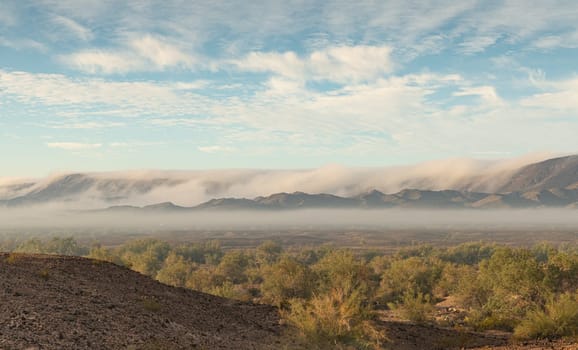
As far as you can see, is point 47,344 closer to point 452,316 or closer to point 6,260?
point 6,260

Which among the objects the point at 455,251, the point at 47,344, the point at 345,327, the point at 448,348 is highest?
the point at 47,344

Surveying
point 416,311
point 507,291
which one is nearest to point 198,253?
point 507,291

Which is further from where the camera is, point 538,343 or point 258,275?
point 258,275

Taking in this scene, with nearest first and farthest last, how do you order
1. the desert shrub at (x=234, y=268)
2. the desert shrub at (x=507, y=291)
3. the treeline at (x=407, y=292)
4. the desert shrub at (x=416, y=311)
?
1. the treeline at (x=407, y=292)
2. the desert shrub at (x=507, y=291)
3. the desert shrub at (x=416, y=311)
4. the desert shrub at (x=234, y=268)

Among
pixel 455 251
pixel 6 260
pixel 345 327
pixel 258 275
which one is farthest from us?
pixel 455 251

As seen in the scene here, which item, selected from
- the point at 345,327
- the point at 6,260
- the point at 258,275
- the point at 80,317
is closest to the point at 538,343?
the point at 345,327

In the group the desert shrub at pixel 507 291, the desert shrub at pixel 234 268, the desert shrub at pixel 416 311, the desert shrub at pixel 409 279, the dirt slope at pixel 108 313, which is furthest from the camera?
the desert shrub at pixel 234 268

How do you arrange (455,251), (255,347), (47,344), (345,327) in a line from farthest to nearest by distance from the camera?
(455,251) < (345,327) < (255,347) < (47,344)

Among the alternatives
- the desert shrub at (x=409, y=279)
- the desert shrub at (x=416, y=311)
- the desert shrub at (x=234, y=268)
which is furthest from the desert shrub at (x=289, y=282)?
the desert shrub at (x=234, y=268)

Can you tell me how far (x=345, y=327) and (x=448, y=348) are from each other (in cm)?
564

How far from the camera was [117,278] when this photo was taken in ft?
72.9

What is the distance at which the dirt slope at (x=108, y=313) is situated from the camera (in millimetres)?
12773

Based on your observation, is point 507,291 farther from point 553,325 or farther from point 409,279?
point 409,279

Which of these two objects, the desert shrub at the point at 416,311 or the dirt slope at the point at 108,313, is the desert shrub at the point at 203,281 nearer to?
the desert shrub at the point at 416,311
